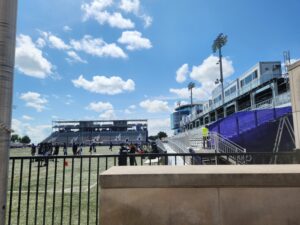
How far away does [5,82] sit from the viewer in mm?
2307

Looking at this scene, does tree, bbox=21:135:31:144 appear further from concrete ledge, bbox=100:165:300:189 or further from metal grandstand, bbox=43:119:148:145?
concrete ledge, bbox=100:165:300:189

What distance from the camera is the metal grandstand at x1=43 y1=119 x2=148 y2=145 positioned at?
4080 inches

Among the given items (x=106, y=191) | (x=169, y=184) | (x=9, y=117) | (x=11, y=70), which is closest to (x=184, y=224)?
(x=169, y=184)

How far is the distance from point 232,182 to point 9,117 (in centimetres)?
230

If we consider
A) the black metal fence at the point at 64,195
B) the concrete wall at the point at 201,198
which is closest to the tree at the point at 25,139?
the black metal fence at the point at 64,195

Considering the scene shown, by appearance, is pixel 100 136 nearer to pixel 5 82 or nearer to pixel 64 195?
pixel 64 195

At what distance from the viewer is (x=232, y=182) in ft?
9.30

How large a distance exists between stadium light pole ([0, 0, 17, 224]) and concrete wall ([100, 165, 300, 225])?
99cm

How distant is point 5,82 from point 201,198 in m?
2.23

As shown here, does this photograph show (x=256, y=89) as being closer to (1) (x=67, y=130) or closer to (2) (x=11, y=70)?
(2) (x=11, y=70)

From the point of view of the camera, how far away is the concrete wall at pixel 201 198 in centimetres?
279

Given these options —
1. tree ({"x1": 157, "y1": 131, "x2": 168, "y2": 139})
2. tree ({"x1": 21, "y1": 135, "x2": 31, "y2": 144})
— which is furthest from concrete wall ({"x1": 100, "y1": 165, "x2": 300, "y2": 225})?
tree ({"x1": 21, "y1": 135, "x2": 31, "y2": 144})

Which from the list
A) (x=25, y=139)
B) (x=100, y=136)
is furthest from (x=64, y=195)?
(x=25, y=139)

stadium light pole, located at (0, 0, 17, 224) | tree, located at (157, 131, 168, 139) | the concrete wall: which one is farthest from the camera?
Answer: tree, located at (157, 131, 168, 139)
